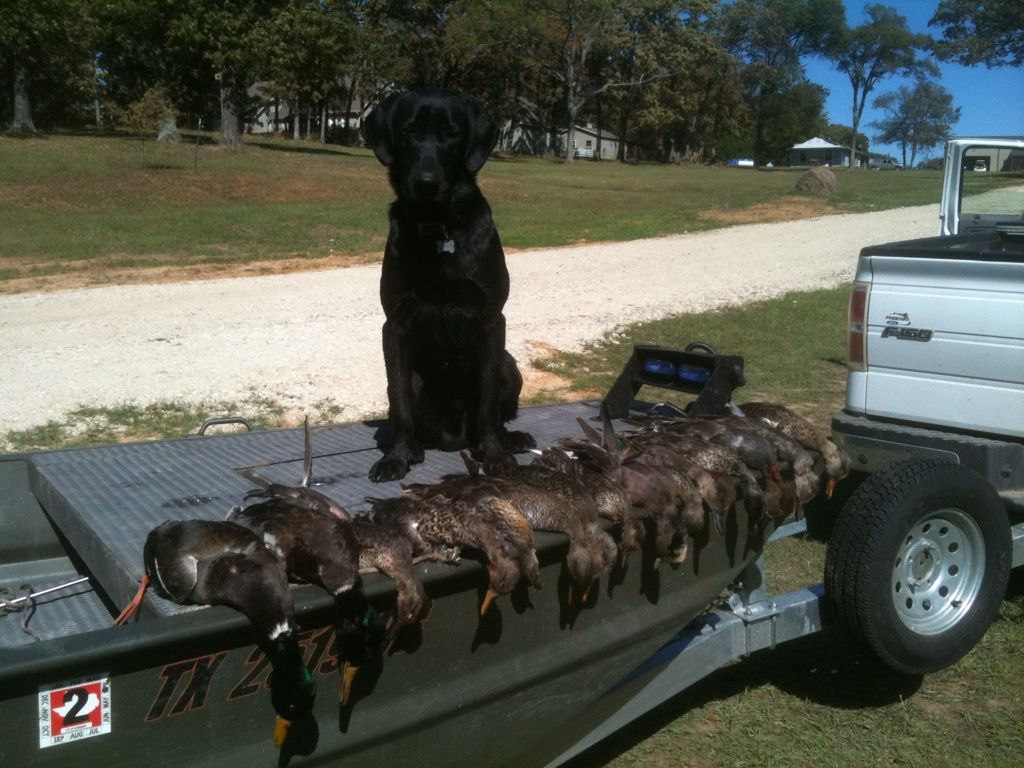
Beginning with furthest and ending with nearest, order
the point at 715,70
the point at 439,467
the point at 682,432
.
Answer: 1. the point at 715,70
2. the point at 439,467
3. the point at 682,432

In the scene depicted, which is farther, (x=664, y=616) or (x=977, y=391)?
(x=977, y=391)

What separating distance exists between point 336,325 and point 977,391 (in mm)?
7939

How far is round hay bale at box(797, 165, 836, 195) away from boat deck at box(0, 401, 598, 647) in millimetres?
28850

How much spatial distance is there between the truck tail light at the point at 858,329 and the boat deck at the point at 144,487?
151cm

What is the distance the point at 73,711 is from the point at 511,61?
5831cm

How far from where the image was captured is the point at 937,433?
4.62 meters

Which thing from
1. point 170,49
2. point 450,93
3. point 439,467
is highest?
point 170,49

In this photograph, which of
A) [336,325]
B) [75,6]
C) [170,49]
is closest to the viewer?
[336,325]

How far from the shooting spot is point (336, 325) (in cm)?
1127

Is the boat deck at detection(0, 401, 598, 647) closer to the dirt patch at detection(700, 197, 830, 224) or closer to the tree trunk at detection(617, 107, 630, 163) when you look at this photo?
the dirt patch at detection(700, 197, 830, 224)

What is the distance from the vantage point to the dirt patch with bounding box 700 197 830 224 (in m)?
25.6

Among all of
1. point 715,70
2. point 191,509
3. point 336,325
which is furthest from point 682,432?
point 715,70

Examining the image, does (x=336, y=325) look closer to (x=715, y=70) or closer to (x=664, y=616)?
(x=664, y=616)

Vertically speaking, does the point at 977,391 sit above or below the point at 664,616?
above
